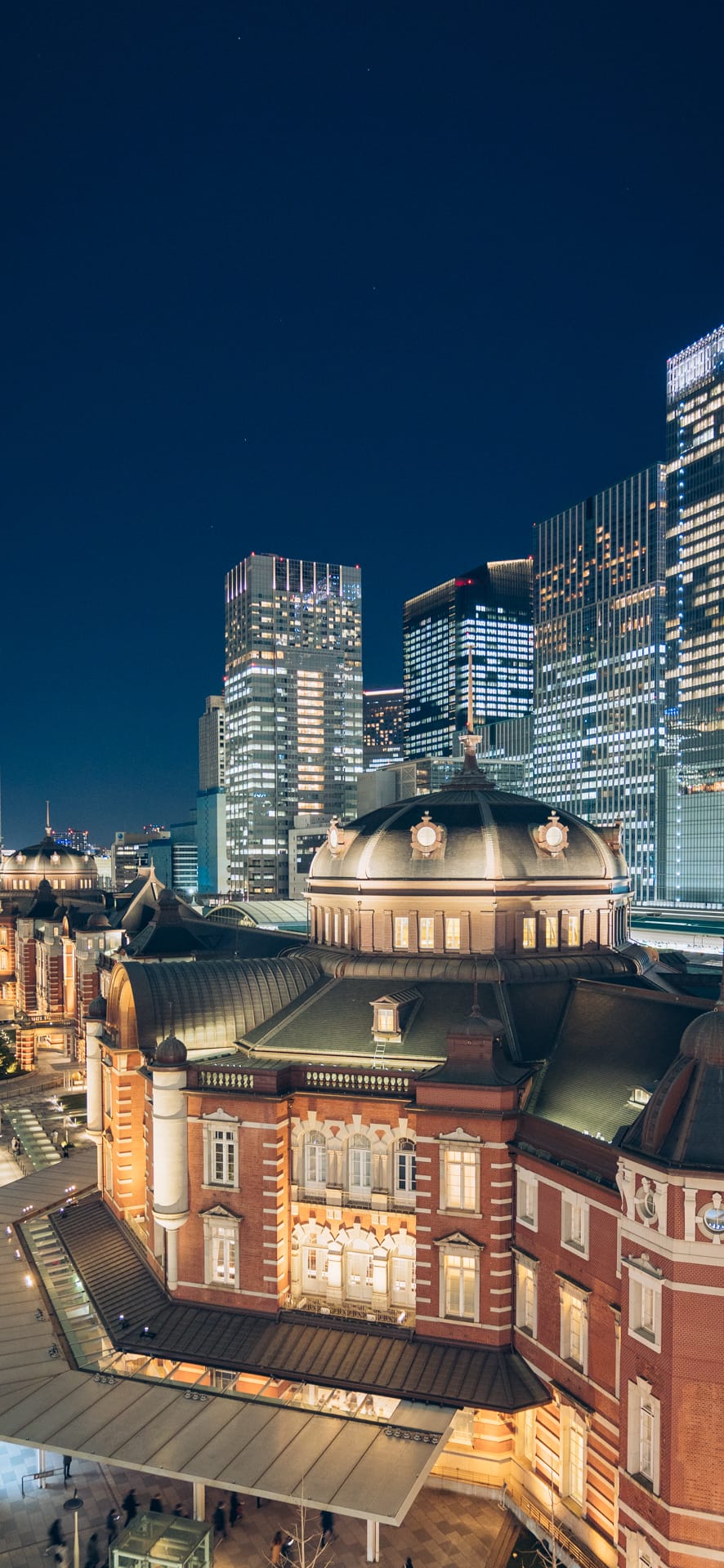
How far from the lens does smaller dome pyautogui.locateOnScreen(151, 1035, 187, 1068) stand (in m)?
40.8

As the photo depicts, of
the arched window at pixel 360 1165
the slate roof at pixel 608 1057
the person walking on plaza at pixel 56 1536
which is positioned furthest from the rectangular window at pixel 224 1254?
the slate roof at pixel 608 1057

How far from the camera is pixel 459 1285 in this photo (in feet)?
121

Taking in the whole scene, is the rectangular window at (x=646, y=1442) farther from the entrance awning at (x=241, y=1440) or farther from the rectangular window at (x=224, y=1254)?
the rectangular window at (x=224, y=1254)

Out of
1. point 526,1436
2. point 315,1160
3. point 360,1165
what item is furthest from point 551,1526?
point 315,1160

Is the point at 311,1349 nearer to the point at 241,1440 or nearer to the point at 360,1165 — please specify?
the point at 241,1440

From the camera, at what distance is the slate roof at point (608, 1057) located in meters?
35.8

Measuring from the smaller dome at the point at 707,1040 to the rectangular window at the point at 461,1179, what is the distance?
11.4 metres

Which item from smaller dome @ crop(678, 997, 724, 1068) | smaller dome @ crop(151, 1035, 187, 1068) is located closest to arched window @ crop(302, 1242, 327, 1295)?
smaller dome @ crop(151, 1035, 187, 1068)

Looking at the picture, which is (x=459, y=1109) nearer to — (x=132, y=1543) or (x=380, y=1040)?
(x=380, y=1040)

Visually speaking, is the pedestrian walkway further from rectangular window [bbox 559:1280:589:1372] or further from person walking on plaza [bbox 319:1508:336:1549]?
rectangular window [bbox 559:1280:589:1372]

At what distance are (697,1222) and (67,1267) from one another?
30.2 m

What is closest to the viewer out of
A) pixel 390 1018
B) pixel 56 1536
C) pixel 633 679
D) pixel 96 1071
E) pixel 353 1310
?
pixel 56 1536

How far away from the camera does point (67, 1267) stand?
4512 cm

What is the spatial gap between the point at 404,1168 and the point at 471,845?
48.8 feet
